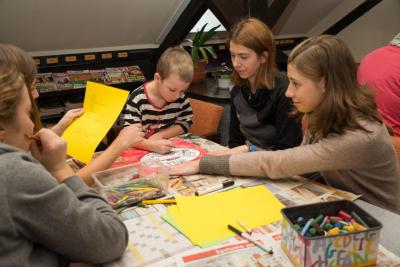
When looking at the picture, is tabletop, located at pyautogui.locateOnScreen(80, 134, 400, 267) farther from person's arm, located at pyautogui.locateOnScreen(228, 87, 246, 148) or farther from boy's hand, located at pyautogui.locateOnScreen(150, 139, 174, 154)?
person's arm, located at pyautogui.locateOnScreen(228, 87, 246, 148)

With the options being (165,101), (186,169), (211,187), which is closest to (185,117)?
(165,101)

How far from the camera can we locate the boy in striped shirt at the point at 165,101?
1816mm

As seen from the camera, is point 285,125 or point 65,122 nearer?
point 65,122

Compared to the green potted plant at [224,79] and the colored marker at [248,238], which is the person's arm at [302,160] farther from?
the green potted plant at [224,79]

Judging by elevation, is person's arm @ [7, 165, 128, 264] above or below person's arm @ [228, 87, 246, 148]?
above

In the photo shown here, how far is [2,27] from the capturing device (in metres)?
2.62

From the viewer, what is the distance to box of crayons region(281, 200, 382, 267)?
0.77 metres

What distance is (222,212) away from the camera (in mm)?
1077

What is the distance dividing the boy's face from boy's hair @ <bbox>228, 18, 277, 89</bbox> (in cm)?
33

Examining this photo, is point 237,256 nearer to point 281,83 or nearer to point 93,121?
point 93,121

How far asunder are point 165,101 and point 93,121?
62cm

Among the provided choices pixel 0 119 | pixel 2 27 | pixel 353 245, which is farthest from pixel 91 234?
pixel 2 27

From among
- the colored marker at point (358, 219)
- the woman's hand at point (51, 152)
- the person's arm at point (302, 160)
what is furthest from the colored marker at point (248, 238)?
the woman's hand at point (51, 152)

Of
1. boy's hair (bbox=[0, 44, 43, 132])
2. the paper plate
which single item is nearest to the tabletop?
the paper plate
